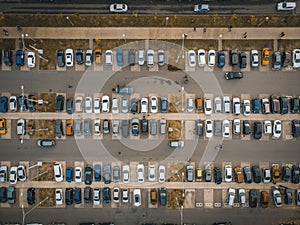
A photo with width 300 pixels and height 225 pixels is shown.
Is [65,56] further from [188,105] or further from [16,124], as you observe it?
[188,105]

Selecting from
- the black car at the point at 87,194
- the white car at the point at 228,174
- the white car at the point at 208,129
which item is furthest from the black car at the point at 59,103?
the white car at the point at 228,174

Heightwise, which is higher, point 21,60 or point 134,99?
point 21,60

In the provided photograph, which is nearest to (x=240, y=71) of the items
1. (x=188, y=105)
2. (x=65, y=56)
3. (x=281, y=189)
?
(x=188, y=105)

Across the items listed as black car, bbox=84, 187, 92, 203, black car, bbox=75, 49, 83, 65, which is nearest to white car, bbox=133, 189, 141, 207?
black car, bbox=84, 187, 92, 203


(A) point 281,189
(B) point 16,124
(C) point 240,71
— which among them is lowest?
(A) point 281,189

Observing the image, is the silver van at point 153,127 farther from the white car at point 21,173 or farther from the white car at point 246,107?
the white car at point 21,173
